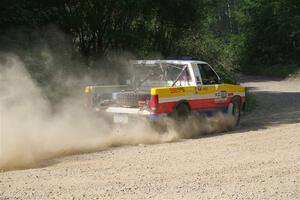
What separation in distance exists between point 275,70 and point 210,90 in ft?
111

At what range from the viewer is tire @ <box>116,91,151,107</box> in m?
12.0

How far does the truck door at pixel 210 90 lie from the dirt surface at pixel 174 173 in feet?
6.30

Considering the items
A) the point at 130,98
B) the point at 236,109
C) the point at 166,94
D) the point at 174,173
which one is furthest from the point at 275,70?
the point at 174,173

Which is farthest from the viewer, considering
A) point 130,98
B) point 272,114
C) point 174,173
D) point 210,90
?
point 272,114

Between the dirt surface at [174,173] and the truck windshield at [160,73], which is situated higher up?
the truck windshield at [160,73]

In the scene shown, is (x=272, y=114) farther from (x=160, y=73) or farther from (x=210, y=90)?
(x=160, y=73)

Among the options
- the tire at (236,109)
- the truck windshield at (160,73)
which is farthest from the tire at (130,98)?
the tire at (236,109)

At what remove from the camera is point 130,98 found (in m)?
12.1

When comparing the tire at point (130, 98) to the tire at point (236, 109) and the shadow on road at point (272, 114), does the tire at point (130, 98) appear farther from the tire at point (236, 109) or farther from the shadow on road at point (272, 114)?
the tire at point (236, 109)

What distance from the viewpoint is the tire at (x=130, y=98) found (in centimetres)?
1196

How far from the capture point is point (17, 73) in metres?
12.9

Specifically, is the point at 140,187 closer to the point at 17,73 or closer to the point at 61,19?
the point at 17,73

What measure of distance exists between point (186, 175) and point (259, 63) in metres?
43.8

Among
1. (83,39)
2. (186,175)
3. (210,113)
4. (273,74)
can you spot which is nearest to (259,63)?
(273,74)
